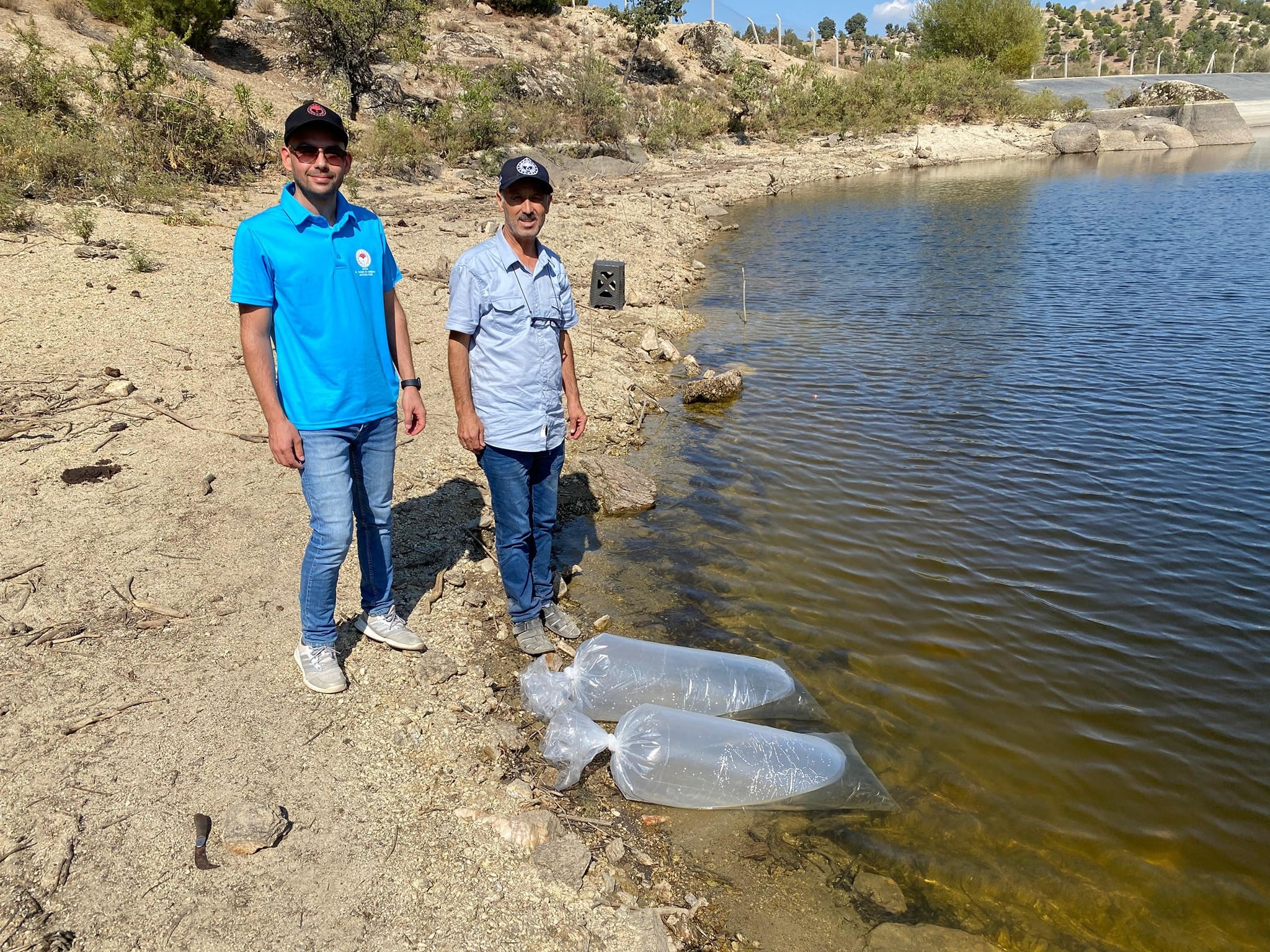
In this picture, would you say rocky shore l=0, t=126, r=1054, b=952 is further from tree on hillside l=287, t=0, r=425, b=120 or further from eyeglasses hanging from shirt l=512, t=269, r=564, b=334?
tree on hillside l=287, t=0, r=425, b=120

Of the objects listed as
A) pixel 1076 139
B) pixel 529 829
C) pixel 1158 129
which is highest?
pixel 1158 129

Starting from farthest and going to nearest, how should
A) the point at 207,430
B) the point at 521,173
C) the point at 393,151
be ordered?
1. the point at 393,151
2. the point at 207,430
3. the point at 521,173

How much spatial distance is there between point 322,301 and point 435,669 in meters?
1.74

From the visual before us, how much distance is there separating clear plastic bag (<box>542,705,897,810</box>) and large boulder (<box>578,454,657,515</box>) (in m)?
2.43

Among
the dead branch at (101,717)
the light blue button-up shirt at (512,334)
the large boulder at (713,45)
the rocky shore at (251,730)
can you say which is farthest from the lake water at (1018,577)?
the large boulder at (713,45)

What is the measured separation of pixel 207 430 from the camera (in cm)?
568

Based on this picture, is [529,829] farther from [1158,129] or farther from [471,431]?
[1158,129]

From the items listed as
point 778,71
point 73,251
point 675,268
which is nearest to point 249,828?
point 73,251

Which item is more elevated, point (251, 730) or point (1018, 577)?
point (251, 730)

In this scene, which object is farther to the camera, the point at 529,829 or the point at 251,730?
the point at 251,730

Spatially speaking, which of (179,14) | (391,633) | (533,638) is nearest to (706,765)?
(533,638)

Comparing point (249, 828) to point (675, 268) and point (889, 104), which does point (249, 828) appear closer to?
point (675, 268)

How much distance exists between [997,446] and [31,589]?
6981 mm

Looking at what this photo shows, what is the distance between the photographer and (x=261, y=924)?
2.34 m
